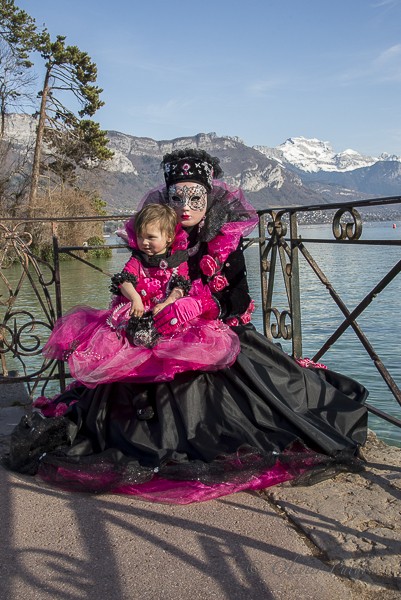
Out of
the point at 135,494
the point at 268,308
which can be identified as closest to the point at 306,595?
the point at 135,494

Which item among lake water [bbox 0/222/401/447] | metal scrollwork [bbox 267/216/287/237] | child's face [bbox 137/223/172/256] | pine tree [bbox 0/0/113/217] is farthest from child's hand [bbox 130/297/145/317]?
pine tree [bbox 0/0/113/217]

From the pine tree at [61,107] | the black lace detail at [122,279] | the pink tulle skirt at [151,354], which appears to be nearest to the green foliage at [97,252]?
the pine tree at [61,107]

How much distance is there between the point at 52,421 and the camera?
128 inches

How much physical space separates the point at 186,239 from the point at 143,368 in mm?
920

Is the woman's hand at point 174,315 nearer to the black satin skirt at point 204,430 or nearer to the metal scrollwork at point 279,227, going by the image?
the black satin skirt at point 204,430

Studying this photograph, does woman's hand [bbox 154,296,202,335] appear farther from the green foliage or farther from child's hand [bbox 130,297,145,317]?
the green foliage

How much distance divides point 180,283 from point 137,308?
0.92 ft

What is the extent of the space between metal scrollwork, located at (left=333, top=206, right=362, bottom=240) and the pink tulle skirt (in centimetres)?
87

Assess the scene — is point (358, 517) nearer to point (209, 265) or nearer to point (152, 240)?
point (209, 265)

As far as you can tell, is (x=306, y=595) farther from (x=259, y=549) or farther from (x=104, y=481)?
(x=104, y=481)

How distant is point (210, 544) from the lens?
7.95 ft

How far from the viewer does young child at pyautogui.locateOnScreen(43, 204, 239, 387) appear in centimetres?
317

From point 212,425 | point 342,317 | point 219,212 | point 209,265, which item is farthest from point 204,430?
point 342,317

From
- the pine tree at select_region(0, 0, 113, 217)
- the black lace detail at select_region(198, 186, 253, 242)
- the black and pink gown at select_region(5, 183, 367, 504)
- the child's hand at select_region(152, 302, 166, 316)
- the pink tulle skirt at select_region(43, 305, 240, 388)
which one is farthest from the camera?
the pine tree at select_region(0, 0, 113, 217)
